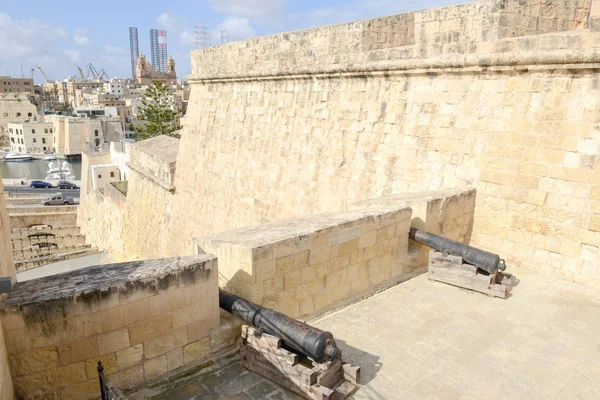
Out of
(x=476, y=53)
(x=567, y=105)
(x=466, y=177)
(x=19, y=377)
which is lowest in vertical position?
(x=19, y=377)

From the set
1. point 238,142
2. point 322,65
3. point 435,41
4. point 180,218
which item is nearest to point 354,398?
point 435,41

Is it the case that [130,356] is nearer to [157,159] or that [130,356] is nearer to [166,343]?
[166,343]

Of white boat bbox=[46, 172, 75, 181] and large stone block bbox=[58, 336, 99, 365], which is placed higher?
large stone block bbox=[58, 336, 99, 365]

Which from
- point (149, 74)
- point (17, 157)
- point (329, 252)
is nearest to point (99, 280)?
point (329, 252)

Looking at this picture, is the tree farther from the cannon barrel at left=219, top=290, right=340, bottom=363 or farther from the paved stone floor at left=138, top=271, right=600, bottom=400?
the cannon barrel at left=219, top=290, right=340, bottom=363

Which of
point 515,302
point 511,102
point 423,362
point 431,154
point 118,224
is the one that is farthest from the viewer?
point 118,224

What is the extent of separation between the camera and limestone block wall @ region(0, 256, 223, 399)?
105 inches

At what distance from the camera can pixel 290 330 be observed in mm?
3025

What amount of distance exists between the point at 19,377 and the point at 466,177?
5221 mm

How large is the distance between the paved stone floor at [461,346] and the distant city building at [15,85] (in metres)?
94.4

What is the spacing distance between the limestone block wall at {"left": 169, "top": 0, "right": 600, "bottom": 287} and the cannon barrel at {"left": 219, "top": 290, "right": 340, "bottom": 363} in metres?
3.41

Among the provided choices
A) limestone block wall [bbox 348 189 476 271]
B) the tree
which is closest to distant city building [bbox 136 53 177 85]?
the tree

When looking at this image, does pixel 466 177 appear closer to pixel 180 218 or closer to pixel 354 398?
pixel 354 398

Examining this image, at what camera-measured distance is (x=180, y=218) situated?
12.6m
